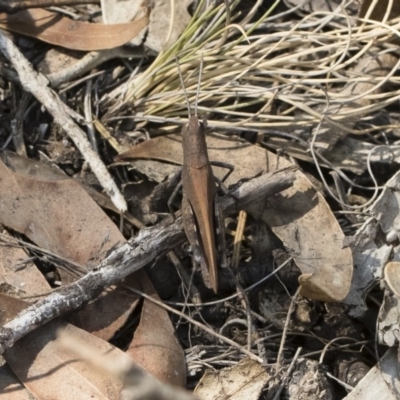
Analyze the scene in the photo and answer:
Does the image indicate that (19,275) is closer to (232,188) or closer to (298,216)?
(232,188)

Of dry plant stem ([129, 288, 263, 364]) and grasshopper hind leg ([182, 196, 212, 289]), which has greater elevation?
grasshopper hind leg ([182, 196, 212, 289])

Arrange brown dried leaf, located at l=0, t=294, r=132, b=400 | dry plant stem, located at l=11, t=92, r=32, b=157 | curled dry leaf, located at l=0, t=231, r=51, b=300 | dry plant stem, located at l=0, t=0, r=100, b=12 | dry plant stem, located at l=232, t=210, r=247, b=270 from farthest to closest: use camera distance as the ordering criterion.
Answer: dry plant stem, located at l=0, t=0, r=100, b=12 → dry plant stem, located at l=11, t=92, r=32, b=157 → dry plant stem, located at l=232, t=210, r=247, b=270 → curled dry leaf, located at l=0, t=231, r=51, b=300 → brown dried leaf, located at l=0, t=294, r=132, b=400

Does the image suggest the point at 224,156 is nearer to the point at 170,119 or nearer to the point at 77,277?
the point at 170,119

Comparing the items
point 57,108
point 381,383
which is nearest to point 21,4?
point 57,108

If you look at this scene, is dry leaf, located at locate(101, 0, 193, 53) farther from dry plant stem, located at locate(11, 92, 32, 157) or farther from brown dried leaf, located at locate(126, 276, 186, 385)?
brown dried leaf, located at locate(126, 276, 186, 385)

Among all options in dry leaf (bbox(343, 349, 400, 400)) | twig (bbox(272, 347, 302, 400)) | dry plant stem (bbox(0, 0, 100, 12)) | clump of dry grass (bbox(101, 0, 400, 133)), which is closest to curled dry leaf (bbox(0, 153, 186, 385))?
twig (bbox(272, 347, 302, 400))

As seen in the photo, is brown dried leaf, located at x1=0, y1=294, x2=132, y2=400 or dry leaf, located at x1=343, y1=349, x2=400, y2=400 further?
dry leaf, located at x1=343, y1=349, x2=400, y2=400

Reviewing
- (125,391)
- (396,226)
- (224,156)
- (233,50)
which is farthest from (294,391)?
(233,50)
